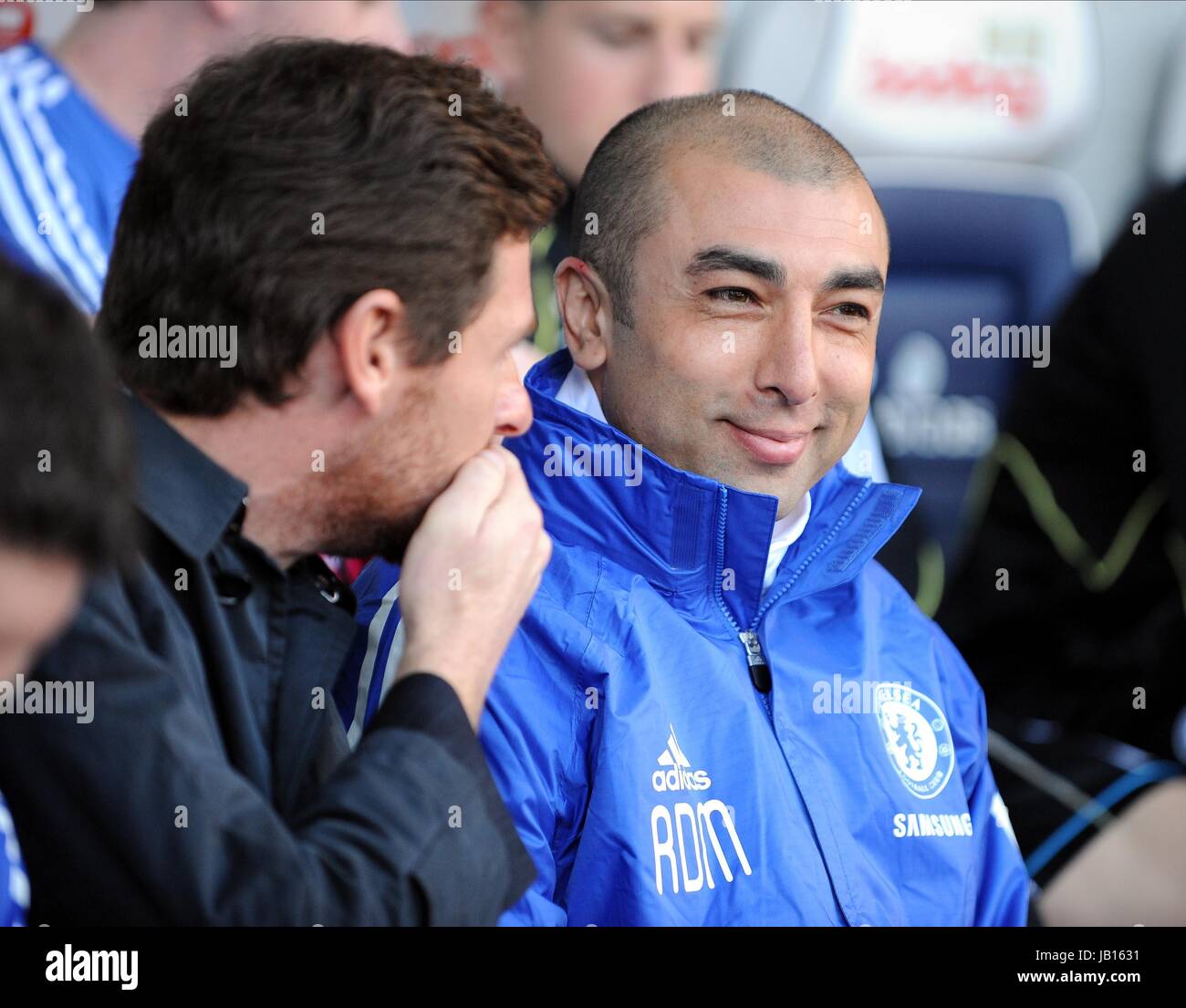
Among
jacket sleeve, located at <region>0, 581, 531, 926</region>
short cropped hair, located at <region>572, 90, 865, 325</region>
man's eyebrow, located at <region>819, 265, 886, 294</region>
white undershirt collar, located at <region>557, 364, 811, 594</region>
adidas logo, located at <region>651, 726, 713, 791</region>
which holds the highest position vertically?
short cropped hair, located at <region>572, 90, 865, 325</region>

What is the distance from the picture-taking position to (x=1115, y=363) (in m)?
2.34

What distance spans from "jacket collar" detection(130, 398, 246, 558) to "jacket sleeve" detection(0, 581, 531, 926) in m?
0.11

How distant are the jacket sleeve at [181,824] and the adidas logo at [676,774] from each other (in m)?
0.28

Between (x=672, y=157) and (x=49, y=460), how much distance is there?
89 cm

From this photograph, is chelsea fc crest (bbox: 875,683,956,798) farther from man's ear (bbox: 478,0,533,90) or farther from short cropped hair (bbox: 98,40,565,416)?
man's ear (bbox: 478,0,533,90)

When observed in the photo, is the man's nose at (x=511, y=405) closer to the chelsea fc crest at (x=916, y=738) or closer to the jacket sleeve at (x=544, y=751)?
the jacket sleeve at (x=544, y=751)

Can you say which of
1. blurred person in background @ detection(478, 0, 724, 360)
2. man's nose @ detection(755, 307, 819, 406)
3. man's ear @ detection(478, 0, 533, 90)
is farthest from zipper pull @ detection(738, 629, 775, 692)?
man's ear @ detection(478, 0, 533, 90)

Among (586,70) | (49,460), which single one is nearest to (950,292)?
(586,70)

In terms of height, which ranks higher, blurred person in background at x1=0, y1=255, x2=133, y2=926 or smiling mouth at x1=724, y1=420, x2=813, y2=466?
smiling mouth at x1=724, y1=420, x2=813, y2=466

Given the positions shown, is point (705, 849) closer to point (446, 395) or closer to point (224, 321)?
point (446, 395)

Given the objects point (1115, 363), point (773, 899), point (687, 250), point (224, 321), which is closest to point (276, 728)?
point (224, 321)

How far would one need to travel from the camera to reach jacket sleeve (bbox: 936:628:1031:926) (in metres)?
1.60

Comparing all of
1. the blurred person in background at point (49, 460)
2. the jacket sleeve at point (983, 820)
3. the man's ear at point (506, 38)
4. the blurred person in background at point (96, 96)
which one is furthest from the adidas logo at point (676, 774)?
the man's ear at point (506, 38)

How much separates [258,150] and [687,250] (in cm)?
43
